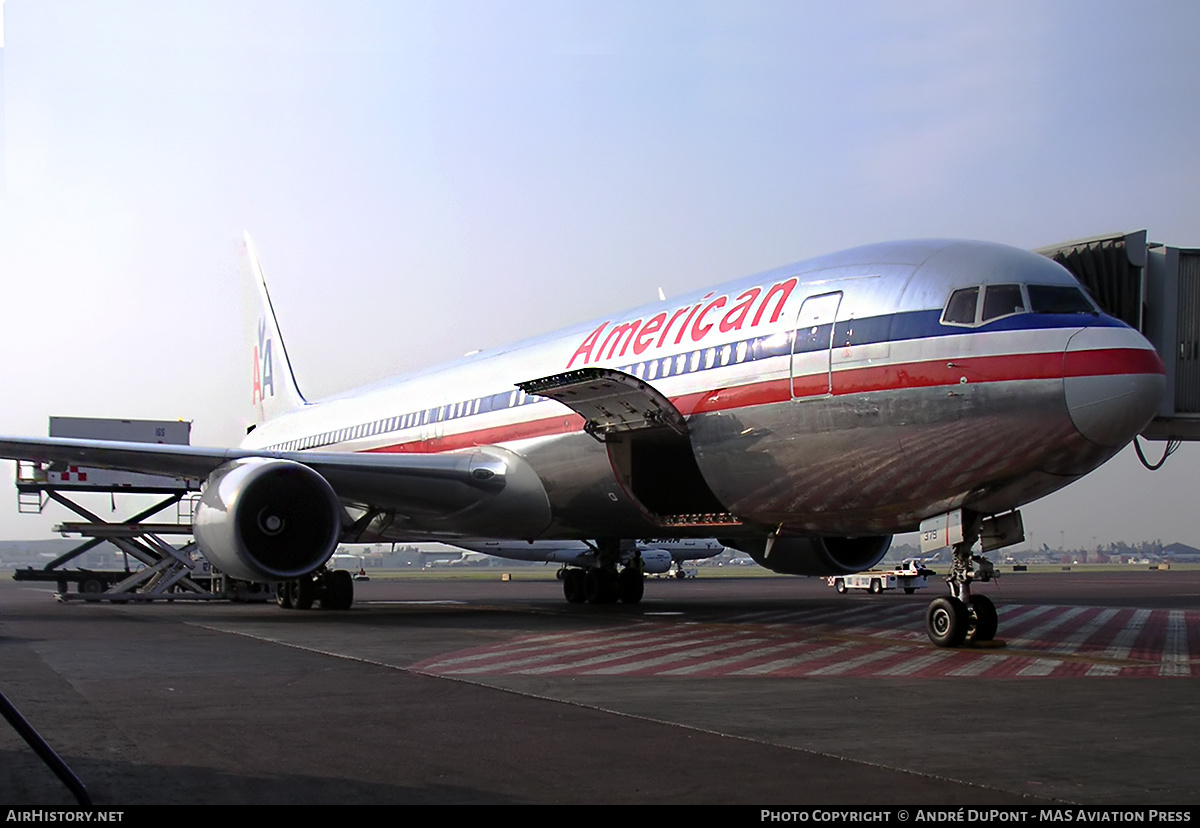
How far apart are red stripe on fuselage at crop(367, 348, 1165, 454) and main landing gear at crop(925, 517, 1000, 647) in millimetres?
1519

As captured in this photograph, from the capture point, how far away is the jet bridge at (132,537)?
23688 mm

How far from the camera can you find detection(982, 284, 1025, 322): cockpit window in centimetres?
1094

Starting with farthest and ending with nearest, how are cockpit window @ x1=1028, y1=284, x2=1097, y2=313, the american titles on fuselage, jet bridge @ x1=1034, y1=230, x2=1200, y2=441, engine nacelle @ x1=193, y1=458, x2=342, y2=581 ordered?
engine nacelle @ x1=193, y1=458, x2=342, y2=581 → the american titles on fuselage → jet bridge @ x1=1034, y1=230, x2=1200, y2=441 → cockpit window @ x1=1028, y1=284, x2=1097, y2=313

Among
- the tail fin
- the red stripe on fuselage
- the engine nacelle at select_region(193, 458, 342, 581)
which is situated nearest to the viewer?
the red stripe on fuselage

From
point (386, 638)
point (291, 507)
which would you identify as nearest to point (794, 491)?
point (386, 638)

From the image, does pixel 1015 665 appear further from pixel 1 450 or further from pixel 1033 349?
pixel 1 450

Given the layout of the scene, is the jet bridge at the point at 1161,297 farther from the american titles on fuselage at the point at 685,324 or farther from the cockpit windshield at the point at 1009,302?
the american titles on fuselage at the point at 685,324

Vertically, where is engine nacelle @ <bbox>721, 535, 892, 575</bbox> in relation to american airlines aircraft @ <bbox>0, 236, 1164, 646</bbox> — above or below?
below

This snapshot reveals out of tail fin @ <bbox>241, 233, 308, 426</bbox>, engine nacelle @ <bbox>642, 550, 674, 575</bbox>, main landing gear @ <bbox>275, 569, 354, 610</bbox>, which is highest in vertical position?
tail fin @ <bbox>241, 233, 308, 426</bbox>

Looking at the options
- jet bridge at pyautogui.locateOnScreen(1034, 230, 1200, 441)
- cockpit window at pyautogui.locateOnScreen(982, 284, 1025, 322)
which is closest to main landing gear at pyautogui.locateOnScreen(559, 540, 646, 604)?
jet bridge at pyautogui.locateOnScreen(1034, 230, 1200, 441)

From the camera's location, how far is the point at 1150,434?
12.1 m

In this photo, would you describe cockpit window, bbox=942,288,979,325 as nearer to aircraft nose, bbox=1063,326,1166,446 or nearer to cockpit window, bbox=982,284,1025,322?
cockpit window, bbox=982,284,1025,322

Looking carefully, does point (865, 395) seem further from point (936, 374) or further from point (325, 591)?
point (325, 591)
